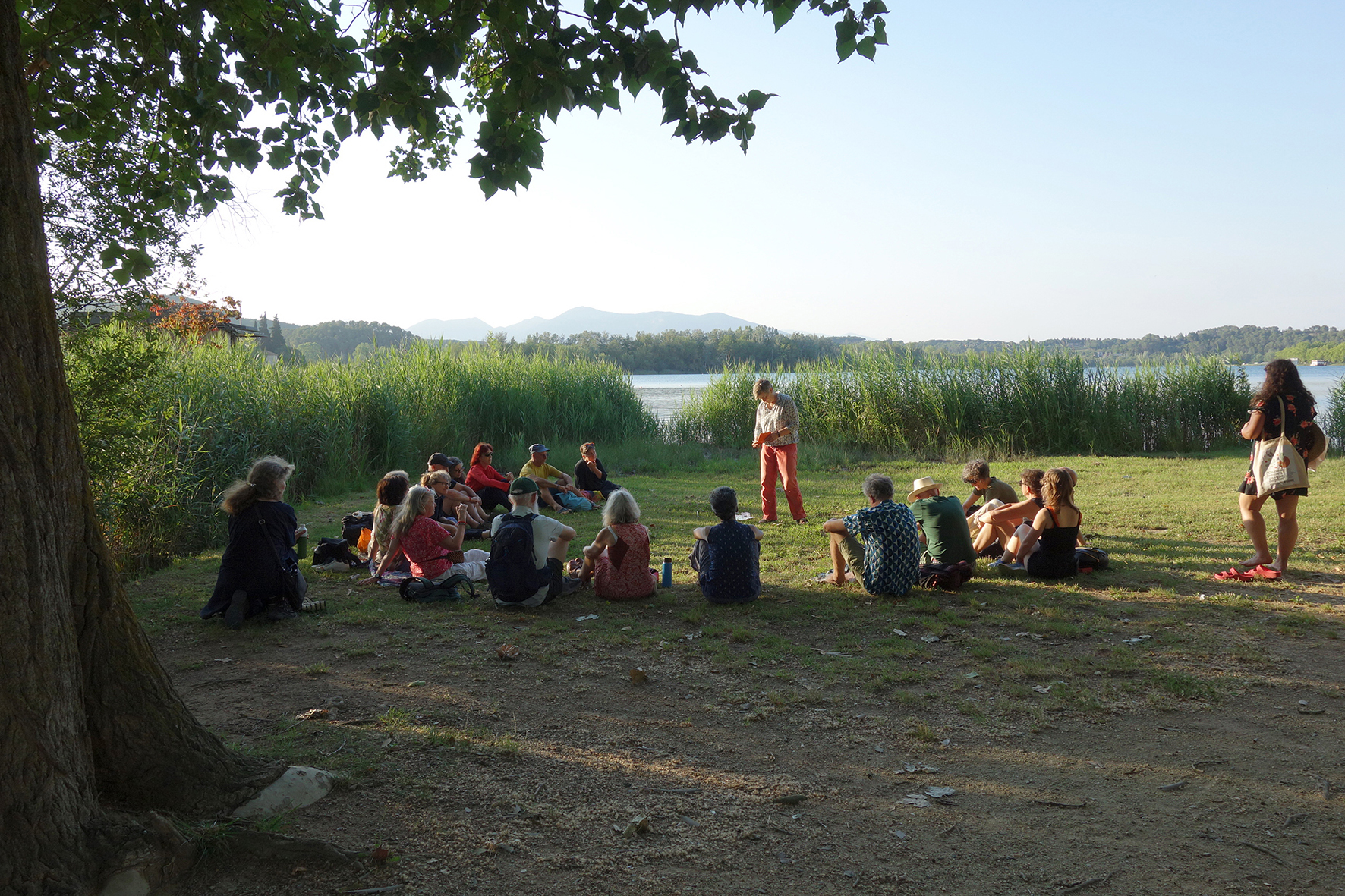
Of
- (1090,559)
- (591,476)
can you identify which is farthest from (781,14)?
(591,476)

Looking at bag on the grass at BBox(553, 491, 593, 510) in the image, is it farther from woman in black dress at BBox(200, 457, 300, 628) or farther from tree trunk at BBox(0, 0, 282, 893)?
tree trunk at BBox(0, 0, 282, 893)

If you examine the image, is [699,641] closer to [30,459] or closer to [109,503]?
[30,459]

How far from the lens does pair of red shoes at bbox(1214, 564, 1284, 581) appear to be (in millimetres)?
6934

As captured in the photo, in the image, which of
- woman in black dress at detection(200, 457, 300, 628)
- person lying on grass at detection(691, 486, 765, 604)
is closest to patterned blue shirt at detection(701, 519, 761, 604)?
person lying on grass at detection(691, 486, 765, 604)

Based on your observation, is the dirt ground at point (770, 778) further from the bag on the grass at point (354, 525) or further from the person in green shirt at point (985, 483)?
the bag on the grass at point (354, 525)

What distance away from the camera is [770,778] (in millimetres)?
3695

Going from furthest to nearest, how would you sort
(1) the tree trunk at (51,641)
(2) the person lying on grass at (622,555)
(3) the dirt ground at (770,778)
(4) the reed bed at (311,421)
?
A: 1. (4) the reed bed at (311,421)
2. (2) the person lying on grass at (622,555)
3. (3) the dirt ground at (770,778)
4. (1) the tree trunk at (51,641)

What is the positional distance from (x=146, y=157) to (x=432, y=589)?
12.5 feet

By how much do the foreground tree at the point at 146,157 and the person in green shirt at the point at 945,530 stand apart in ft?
12.4

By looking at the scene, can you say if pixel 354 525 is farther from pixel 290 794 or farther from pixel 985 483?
pixel 985 483

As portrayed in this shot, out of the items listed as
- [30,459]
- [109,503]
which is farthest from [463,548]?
[30,459]

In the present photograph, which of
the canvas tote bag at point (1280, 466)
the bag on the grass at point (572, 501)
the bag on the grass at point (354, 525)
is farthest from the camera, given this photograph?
the bag on the grass at point (572, 501)

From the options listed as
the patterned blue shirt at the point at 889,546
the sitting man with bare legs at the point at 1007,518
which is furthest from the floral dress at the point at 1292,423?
the patterned blue shirt at the point at 889,546

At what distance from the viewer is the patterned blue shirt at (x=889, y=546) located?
6.73 metres
